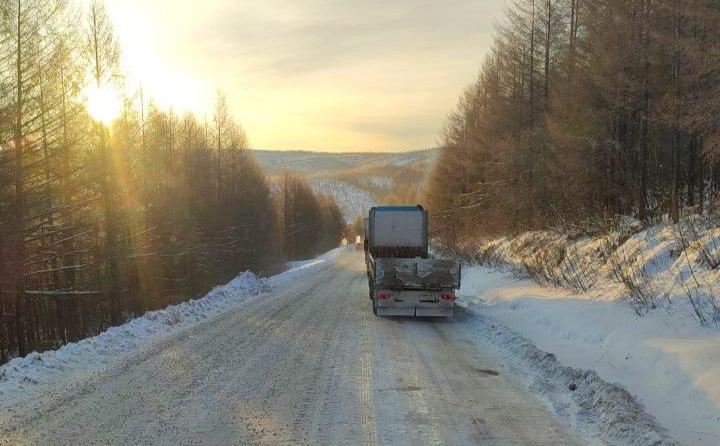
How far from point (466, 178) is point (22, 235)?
109 feet

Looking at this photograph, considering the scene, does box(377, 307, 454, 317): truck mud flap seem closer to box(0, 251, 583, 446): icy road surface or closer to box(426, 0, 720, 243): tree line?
box(0, 251, 583, 446): icy road surface

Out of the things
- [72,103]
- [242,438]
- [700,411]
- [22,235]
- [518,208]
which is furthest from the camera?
[518,208]

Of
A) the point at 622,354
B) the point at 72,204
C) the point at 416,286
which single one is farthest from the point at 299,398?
the point at 72,204

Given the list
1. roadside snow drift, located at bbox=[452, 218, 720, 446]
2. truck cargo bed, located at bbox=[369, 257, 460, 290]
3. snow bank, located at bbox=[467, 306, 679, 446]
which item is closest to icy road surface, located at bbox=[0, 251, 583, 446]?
snow bank, located at bbox=[467, 306, 679, 446]

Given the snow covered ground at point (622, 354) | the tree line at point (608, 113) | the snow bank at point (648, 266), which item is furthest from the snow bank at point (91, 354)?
the tree line at point (608, 113)

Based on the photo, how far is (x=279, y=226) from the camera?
70.0 metres

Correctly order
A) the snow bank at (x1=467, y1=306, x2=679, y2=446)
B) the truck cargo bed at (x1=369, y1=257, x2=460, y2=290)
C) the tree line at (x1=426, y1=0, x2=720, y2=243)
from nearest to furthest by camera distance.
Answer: the snow bank at (x1=467, y1=306, x2=679, y2=446), the truck cargo bed at (x1=369, y1=257, x2=460, y2=290), the tree line at (x1=426, y1=0, x2=720, y2=243)

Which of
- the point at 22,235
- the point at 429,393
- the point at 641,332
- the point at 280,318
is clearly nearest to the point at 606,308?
the point at 641,332

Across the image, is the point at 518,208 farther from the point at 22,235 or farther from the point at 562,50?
the point at 22,235

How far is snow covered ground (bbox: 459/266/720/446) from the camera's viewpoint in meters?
5.14

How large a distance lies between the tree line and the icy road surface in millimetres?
9321

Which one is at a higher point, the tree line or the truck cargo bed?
the tree line

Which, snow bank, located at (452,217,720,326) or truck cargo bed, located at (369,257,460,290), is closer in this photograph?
snow bank, located at (452,217,720,326)

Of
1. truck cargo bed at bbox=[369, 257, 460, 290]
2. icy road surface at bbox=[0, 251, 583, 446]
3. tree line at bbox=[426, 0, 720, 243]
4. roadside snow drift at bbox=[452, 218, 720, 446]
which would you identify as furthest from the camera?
tree line at bbox=[426, 0, 720, 243]
